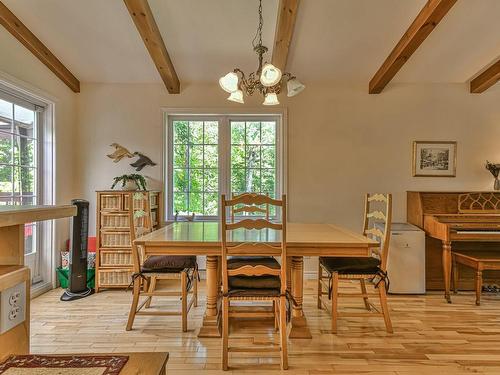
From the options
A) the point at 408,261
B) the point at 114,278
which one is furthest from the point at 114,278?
the point at 408,261

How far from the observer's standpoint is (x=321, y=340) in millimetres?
2346

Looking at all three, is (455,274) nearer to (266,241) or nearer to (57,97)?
(266,241)

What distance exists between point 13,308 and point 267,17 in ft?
9.52

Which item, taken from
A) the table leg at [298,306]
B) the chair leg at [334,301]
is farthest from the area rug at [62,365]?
the chair leg at [334,301]

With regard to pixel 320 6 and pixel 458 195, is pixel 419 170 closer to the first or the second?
pixel 458 195

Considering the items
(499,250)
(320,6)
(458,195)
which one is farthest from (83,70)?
(499,250)

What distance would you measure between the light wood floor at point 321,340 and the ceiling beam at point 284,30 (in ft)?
7.94

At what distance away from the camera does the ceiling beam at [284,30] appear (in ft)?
8.82

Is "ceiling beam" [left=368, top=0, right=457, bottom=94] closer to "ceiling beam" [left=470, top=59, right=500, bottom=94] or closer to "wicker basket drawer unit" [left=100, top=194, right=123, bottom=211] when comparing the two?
"ceiling beam" [left=470, top=59, right=500, bottom=94]

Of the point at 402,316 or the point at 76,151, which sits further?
the point at 76,151

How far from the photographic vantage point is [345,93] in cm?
394

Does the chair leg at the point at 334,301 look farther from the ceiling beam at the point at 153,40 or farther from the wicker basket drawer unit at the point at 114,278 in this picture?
the ceiling beam at the point at 153,40

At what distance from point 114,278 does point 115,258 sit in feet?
0.69

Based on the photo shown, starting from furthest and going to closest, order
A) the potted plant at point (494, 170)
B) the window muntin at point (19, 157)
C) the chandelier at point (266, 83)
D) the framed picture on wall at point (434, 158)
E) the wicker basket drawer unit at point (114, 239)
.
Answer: the framed picture on wall at point (434, 158), the potted plant at point (494, 170), the wicker basket drawer unit at point (114, 239), the window muntin at point (19, 157), the chandelier at point (266, 83)
